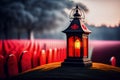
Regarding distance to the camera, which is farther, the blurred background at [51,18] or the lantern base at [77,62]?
the blurred background at [51,18]

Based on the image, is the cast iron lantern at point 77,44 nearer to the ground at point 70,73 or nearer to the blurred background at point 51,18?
the ground at point 70,73

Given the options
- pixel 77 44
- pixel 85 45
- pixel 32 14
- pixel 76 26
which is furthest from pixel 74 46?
pixel 32 14

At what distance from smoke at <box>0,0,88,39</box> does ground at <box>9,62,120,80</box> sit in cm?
82

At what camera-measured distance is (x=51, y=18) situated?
17.5 ft

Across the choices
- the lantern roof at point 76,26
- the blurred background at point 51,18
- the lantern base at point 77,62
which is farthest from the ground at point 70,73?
the blurred background at point 51,18

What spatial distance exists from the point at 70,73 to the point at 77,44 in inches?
22.9

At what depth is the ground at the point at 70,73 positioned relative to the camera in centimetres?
433

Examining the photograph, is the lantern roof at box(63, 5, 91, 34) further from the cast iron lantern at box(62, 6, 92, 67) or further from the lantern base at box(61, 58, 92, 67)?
the lantern base at box(61, 58, 92, 67)

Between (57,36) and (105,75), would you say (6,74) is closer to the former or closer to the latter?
(57,36)

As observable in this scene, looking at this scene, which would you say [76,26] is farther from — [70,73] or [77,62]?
[70,73]

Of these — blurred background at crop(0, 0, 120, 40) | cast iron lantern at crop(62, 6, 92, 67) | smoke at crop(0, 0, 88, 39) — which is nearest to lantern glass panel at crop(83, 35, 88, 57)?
cast iron lantern at crop(62, 6, 92, 67)

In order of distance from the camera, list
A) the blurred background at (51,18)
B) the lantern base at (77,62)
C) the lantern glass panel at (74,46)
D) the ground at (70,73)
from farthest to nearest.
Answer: the blurred background at (51,18)
the lantern glass panel at (74,46)
the lantern base at (77,62)
the ground at (70,73)

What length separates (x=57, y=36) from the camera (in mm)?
5266

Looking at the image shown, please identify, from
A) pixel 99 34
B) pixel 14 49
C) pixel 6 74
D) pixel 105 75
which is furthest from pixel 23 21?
pixel 105 75
